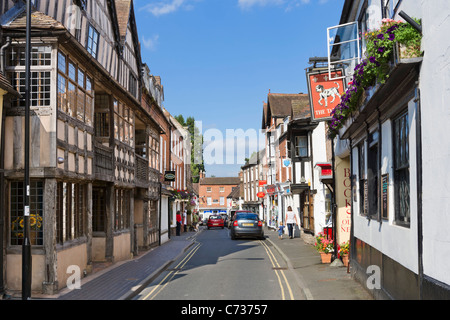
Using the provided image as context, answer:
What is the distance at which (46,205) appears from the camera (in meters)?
11.6

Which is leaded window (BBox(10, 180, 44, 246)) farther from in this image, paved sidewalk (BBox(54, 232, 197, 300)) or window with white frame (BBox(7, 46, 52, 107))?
window with white frame (BBox(7, 46, 52, 107))

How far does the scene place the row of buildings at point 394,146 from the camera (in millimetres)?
5988

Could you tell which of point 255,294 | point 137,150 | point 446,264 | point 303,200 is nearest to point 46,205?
point 255,294

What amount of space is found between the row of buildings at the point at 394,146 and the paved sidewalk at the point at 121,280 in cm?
577

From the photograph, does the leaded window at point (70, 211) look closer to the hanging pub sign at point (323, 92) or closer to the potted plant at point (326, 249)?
the hanging pub sign at point (323, 92)

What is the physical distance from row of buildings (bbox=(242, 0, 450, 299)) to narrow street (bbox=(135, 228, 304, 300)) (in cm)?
226

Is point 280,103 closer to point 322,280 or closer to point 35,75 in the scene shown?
point 322,280

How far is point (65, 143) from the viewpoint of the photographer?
1248 cm

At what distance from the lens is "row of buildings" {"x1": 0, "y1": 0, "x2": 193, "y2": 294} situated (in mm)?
11641

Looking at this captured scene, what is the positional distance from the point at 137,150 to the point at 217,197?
3304 inches

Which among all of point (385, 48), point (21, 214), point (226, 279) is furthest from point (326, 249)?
point (385, 48)

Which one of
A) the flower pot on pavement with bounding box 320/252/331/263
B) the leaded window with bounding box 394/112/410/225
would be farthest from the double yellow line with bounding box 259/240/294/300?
the leaded window with bounding box 394/112/410/225

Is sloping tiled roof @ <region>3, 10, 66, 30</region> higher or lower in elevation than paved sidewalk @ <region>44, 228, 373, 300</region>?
higher
